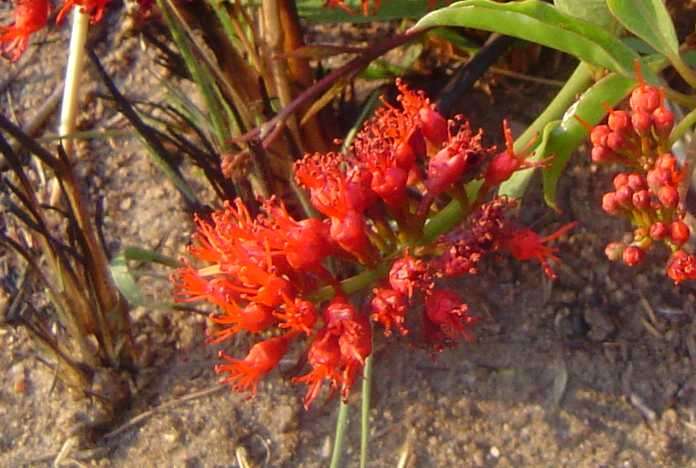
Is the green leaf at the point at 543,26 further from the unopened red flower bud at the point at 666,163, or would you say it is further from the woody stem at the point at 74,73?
the woody stem at the point at 74,73

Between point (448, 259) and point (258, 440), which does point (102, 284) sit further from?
point (448, 259)

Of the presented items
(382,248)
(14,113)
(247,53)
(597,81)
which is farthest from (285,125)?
(14,113)

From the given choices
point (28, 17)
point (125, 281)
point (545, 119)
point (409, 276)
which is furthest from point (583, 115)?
point (28, 17)

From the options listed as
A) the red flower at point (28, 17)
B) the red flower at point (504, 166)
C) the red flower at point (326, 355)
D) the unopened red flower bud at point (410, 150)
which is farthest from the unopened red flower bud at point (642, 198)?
the red flower at point (28, 17)

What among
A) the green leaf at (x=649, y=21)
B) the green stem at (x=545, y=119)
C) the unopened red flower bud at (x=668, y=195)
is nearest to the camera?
the unopened red flower bud at (x=668, y=195)

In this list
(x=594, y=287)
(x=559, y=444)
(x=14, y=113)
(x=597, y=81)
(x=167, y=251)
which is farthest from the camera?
(x=14, y=113)

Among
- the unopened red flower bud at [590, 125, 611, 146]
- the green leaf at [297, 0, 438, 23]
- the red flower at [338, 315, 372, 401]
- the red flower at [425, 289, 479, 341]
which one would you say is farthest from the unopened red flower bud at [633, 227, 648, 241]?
the green leaf at [297, 0, 438, 23]

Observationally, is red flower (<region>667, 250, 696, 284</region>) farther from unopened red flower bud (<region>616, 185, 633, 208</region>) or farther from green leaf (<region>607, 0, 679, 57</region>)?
green leaf (<region>607, 0, 679, 57</region>)
